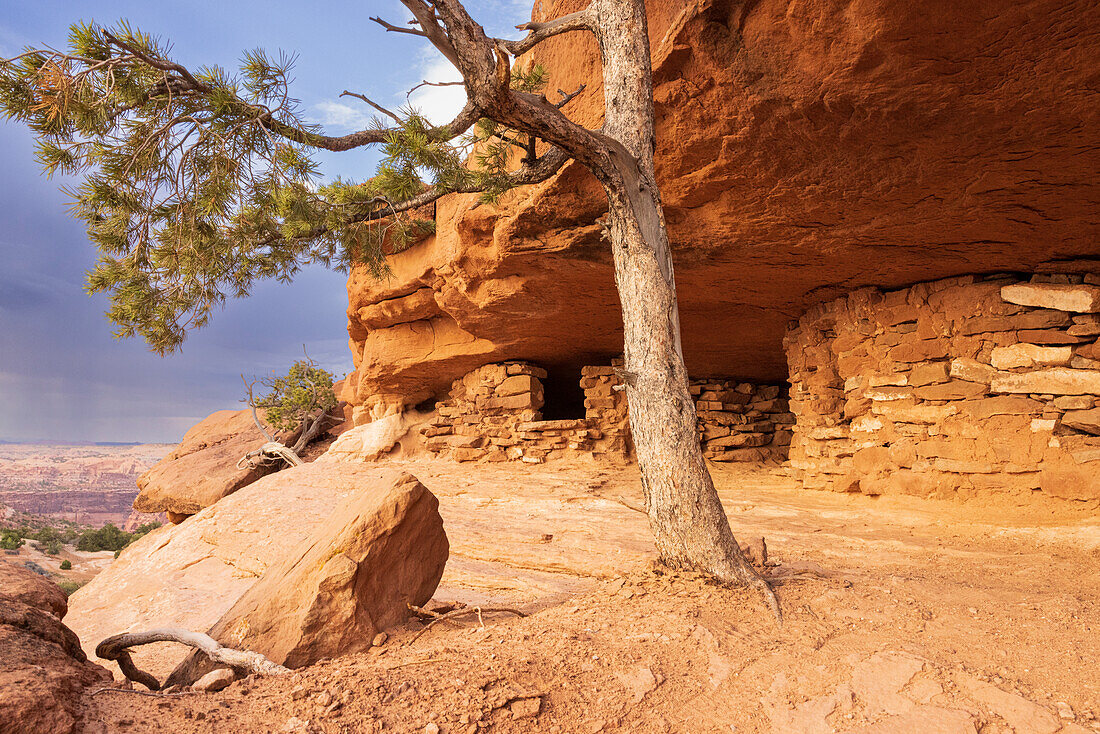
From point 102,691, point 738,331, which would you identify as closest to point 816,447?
point 738,331

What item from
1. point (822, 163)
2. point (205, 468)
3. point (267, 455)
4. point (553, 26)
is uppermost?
point (553, 26)

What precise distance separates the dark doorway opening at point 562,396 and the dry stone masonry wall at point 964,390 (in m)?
4.33

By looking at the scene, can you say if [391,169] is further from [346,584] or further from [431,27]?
[346,584]

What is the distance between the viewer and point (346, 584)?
95.7 inches

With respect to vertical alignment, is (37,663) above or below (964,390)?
below

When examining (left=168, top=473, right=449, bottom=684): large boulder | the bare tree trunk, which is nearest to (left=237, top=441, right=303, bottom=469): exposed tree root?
(left=168, top=473, right=449, bottom=684): large boulder

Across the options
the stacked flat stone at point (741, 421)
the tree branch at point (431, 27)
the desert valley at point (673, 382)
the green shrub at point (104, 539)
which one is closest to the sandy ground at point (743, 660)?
the desert valley at point (673, 382)

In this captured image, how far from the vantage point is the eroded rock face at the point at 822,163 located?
301 centimetres

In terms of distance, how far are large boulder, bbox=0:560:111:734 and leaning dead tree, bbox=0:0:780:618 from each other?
85.8 inches

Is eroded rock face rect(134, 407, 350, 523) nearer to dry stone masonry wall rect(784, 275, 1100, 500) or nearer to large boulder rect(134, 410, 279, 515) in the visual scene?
large boulder rect(134, 410, 279, 515)

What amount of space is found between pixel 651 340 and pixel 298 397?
36.4 feet

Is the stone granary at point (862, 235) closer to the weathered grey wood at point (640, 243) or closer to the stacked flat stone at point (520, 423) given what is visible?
the stacked flat stone at point (520, 423)

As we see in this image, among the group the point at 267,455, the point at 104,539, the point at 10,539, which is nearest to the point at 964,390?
the point at 267,455

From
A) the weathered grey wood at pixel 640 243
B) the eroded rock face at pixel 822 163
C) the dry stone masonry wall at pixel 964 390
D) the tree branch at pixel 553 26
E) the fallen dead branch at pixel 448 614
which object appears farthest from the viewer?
the dry stone masonry wall at pixel 964 390
